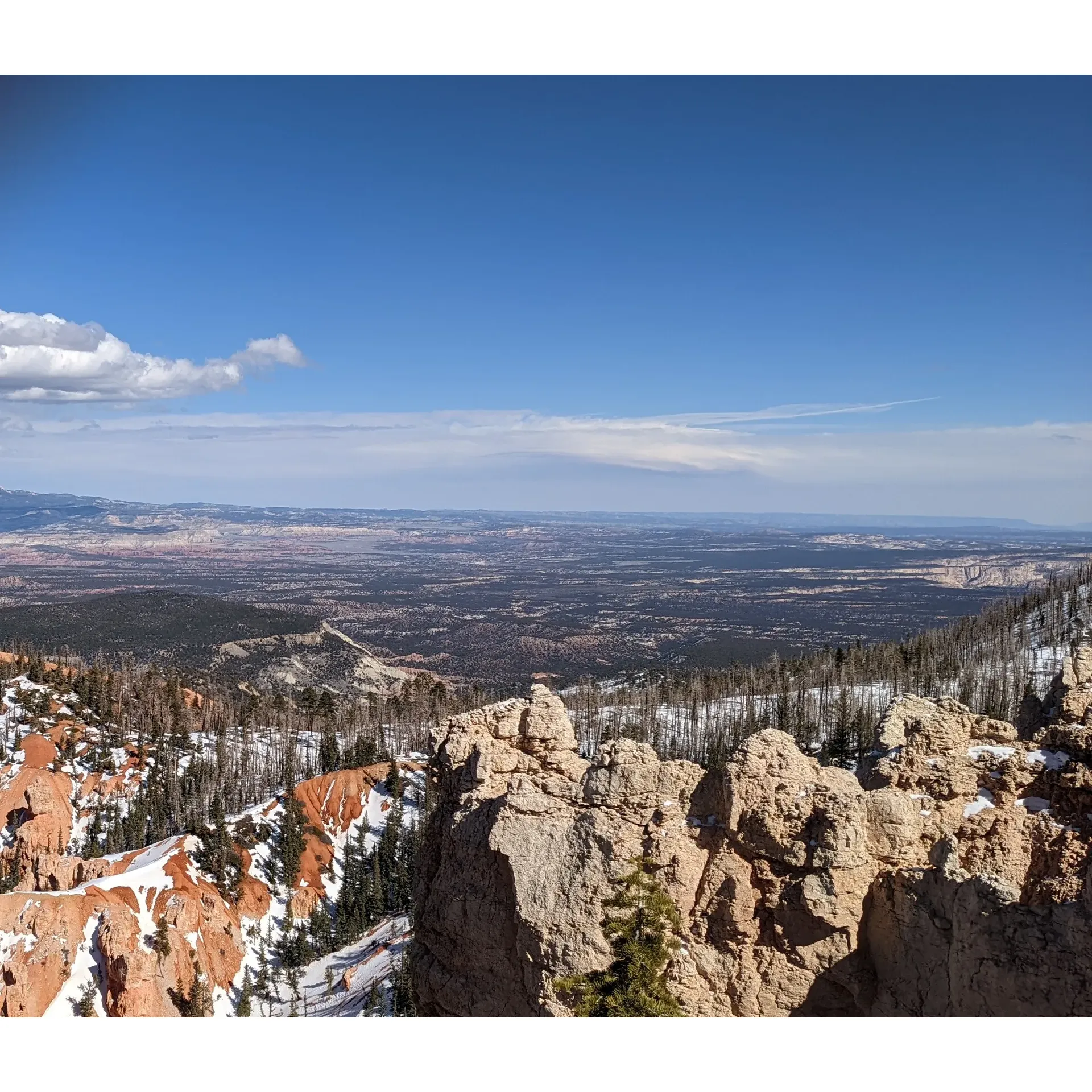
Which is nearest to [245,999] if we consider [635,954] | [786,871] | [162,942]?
[162,942]

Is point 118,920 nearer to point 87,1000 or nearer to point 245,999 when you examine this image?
point 87,1000

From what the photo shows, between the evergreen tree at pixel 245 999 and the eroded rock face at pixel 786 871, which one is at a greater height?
the eroded rock face at pixel 786 871

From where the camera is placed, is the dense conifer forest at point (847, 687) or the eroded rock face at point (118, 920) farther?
the dense conifer forest at point (847, 687)

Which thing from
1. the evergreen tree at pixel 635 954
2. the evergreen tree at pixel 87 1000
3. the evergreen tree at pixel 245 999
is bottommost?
the evergreen tree at pixel 245 999

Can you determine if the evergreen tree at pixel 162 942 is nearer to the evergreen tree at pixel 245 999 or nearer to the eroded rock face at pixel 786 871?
the evergreen tree at pixel 245 999

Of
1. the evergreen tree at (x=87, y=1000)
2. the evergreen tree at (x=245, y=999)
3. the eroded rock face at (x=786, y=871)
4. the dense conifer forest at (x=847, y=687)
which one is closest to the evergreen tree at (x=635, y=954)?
the eroded rock face at (x=786, y=871)

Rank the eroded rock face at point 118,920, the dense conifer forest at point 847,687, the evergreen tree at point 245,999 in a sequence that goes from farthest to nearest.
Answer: the dense conifer forest at point 847,687, the evergreen tree at point 245,999, the eroded rock face at point 118,920

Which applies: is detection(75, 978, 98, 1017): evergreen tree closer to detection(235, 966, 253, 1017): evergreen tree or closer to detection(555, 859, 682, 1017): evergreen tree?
detection(235, 966, 253, 1017): evergreen tree

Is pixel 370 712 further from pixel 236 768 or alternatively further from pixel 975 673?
pixel 975 673

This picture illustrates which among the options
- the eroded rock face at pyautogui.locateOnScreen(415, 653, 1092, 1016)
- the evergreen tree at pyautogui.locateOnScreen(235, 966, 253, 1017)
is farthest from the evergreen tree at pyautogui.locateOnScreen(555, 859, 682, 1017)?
the evergreen tree at pyautogui.locateOnScreen(235, 966, 253, 1017)
